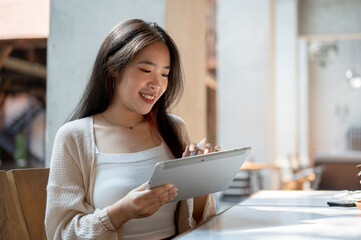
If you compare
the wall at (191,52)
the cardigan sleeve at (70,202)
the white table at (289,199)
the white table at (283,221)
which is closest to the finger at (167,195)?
the white table at (283,221)

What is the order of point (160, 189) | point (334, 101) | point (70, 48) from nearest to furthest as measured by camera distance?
point (160, 189) → point (70, 48) → point (334, 101)

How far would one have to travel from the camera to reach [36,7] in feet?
9.51

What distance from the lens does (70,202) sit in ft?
4.95

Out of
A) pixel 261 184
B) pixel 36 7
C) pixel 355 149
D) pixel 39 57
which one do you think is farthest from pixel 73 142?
pixel 355 149

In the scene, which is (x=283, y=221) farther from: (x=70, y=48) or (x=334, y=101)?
(x=334, y=101)

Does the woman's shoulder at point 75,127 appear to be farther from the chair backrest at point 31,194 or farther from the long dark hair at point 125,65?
the chair backrest at point 31,194

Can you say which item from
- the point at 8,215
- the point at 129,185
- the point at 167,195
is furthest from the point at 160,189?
the point at 8,215

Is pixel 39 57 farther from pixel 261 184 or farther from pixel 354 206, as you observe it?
pixel 354 206

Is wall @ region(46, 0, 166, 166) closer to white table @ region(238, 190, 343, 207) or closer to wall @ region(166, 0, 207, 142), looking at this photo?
wall @ region(166, 0, 207, 142)

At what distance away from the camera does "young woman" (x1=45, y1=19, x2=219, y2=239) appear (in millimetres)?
1509

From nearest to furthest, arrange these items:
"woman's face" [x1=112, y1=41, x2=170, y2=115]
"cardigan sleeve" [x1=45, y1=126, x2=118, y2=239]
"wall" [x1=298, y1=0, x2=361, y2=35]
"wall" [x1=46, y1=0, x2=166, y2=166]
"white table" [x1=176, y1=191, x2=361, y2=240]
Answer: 1. "white table" [x1=176, y1=191, x2=361, y2=240]
2. "cardigan sleeve" [x1=45, y1=126, x2=118, y2=239]
3. "woman's face" [x1=112, y1=41, x2=170, y2=115]
4. "wall" [x1=46, y1=0, x2=166, y2=166]
5. "wall" [x1=298, y1=0, x2=361, y2=35]

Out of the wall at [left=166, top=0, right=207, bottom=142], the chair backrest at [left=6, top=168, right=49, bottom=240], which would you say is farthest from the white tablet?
the wall at [left=166, top=0, right=207, bottom=142]

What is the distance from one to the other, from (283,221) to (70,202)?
677mm

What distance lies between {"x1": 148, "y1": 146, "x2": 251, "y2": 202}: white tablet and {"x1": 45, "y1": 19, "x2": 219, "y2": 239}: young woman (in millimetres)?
128
